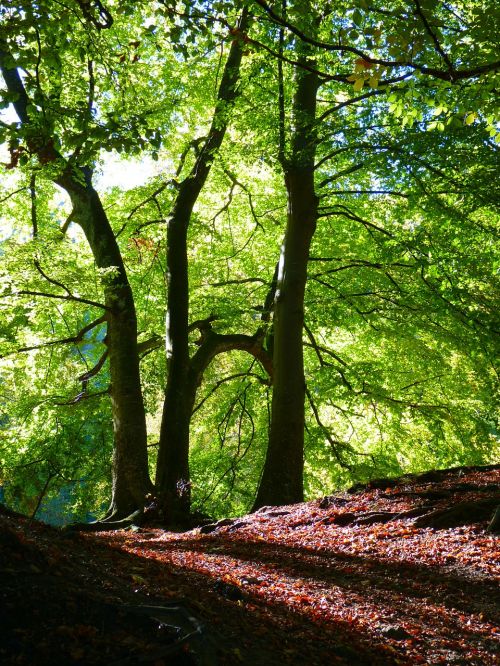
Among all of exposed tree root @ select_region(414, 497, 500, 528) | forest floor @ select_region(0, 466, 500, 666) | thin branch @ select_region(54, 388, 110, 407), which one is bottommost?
forest floor @ select_region(0, 466, 500, 666)

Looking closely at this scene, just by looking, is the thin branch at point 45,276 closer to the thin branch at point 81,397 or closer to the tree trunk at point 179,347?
the tree trunk at point 179,347

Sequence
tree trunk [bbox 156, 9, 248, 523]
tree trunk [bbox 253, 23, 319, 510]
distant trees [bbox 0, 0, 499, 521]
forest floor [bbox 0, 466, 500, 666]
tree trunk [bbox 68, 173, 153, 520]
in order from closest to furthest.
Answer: forest floor [bbox 0, 466, 500, 666]
distant trees [bbox 0, 0, 499, 521]
tree trunk [bbox 253, 23, 319, 510]
tree trunk [bbox 156, 9, 248, 523]
tree trunk [bbox 68, 173, 153, 520]

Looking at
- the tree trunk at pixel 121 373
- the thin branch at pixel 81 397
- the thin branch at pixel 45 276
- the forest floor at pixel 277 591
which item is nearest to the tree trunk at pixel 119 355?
the tree trunk at pixel 121 373

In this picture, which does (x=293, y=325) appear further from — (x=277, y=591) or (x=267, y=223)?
(x=277, y=591)

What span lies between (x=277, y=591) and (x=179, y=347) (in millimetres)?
6670

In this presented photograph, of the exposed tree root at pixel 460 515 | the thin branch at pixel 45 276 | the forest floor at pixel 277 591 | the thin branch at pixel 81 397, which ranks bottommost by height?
the forest floor at pixel 277 591

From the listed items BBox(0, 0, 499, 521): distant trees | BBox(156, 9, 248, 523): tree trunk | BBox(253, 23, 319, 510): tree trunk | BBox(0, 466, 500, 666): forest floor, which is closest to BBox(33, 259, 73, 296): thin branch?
BBox(0, 0, 499, 521): distant trees

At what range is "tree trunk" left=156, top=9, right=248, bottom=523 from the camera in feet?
32.1

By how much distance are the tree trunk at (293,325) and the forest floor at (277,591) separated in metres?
2.04

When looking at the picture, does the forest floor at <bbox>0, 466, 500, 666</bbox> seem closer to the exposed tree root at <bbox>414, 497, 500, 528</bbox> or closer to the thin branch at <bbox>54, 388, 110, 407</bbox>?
the exposed tree root at <bbox>414, 497, 500, 528</bbox>

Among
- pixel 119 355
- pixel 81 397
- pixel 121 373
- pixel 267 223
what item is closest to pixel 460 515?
pixel 121 373

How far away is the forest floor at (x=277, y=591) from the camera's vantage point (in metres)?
2.65

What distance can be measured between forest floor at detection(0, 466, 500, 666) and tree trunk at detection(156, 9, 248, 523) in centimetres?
218

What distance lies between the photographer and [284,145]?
9.38 m
